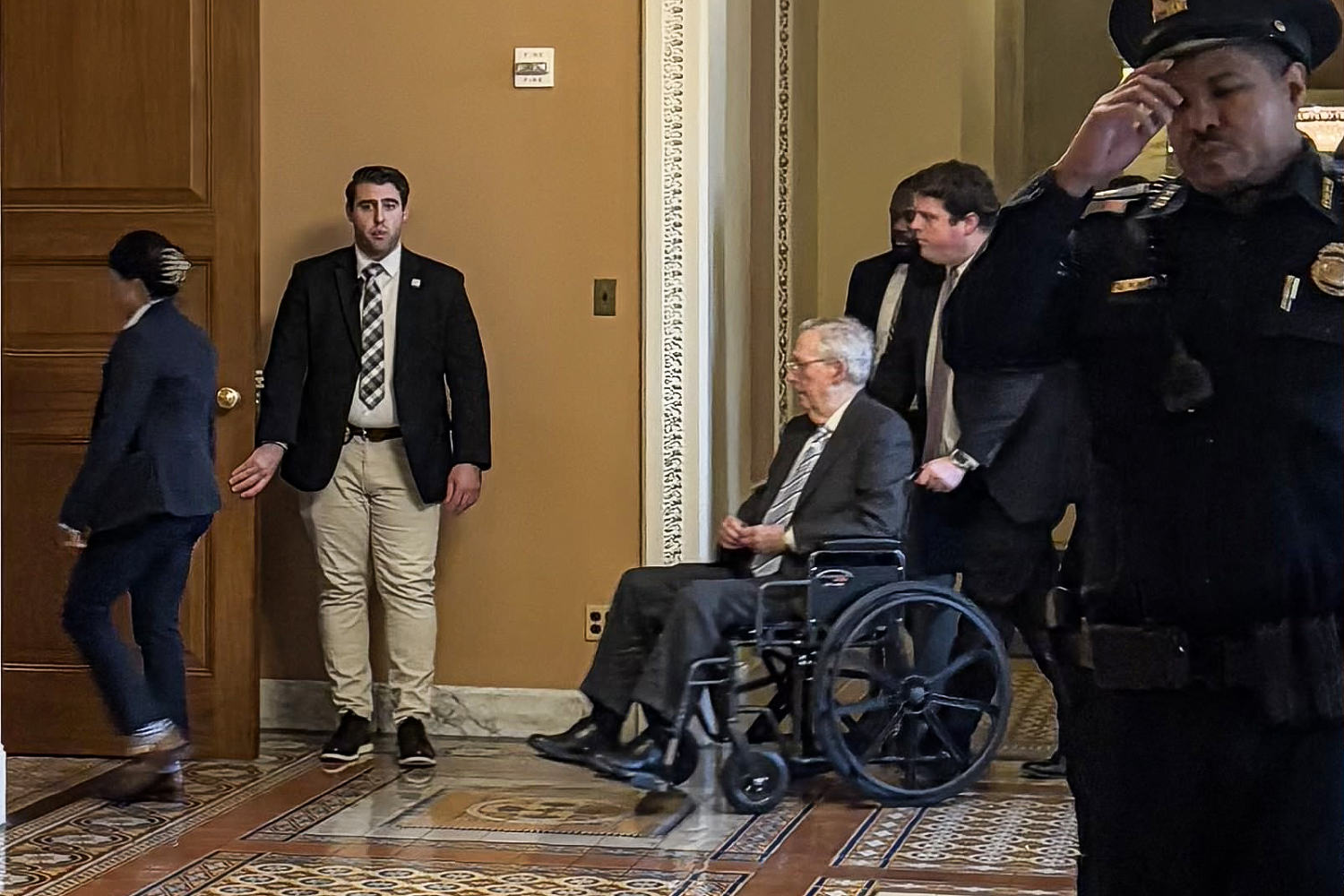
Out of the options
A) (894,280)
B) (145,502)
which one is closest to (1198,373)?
(145,502)

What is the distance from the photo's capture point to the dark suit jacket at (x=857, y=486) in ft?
15.9

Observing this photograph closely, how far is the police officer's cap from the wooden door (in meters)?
3.67

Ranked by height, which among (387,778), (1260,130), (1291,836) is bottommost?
(387,778)

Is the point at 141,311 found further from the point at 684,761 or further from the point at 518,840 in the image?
the point at 684,761

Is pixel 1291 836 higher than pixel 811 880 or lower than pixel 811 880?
higher

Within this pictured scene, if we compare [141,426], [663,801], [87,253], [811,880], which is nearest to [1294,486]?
[811,880]

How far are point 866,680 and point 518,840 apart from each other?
0.95 m

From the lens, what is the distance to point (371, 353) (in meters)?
5.41

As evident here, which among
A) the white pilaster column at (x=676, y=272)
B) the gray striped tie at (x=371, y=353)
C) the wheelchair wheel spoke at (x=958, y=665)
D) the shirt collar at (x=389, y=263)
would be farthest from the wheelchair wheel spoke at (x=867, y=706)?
the shirt collar at (x=389, y=263)

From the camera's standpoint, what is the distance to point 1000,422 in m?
4.56

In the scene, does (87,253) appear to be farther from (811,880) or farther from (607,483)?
(811,880)

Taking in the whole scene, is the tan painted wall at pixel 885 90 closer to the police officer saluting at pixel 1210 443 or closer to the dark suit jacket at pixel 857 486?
the dark suit jacket at pixel 857 486

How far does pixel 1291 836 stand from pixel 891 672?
287 cm

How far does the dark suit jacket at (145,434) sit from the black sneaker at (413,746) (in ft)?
3.01
